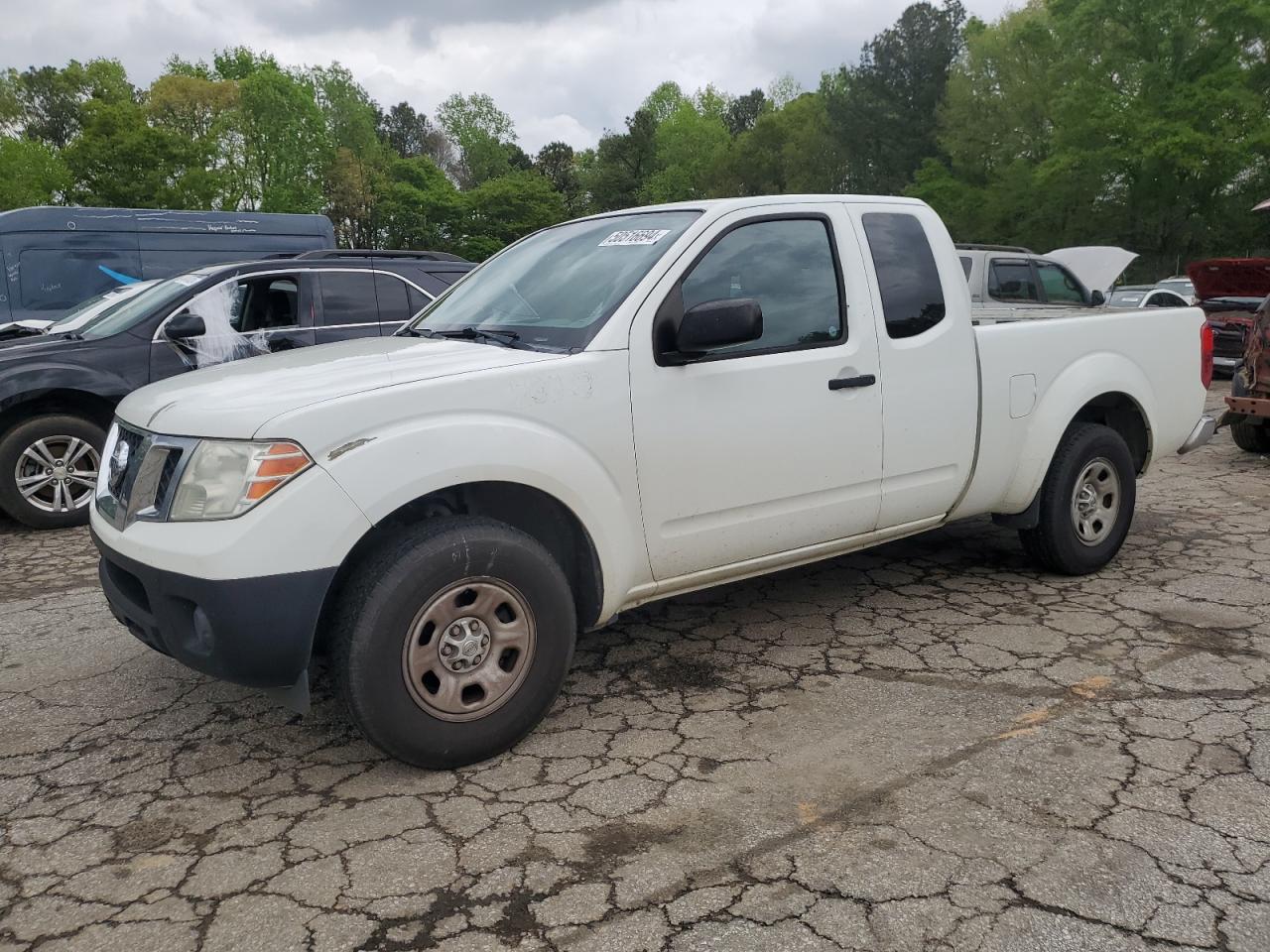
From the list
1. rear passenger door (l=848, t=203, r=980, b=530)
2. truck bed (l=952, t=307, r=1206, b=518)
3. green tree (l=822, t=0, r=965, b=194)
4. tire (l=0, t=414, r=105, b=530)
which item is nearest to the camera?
rear passenger door (l=848, t=203, r=980, b=530)

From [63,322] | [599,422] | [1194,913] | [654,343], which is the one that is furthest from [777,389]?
[63,322]

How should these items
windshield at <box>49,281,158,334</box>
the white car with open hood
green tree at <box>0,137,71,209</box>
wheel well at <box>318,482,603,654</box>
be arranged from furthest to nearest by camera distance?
1. green tree at <box>0,137,71,209</box>
2. the white car with open hood
3. windshield at <box>49,281,158,334</box>
4. wheel well at <box>318,482,603,654</box>

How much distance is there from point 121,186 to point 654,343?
3541 centimetres

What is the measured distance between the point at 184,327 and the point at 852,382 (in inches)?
206

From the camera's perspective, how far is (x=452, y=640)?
3066mm

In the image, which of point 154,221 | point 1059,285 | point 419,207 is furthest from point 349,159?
point 1059,285

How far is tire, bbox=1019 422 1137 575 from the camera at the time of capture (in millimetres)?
4801

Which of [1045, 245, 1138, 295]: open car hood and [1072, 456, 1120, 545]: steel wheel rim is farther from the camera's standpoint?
[1045, 245, 1138, 295]: open car hood

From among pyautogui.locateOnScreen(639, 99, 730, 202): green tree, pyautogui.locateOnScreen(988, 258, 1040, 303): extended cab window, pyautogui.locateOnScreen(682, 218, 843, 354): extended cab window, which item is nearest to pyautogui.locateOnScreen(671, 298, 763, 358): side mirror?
pyautogui.locateOnScreen(682, 218, 843, 354): extended cab window

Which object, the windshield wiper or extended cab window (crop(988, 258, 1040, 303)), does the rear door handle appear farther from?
extended cab window (crop(988, 258, 1040, 303))

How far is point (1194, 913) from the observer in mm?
2363

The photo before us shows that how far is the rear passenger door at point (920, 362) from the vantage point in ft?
13.4

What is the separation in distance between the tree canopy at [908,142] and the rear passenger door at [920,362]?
28.5 m

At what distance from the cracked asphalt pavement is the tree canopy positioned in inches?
1157
